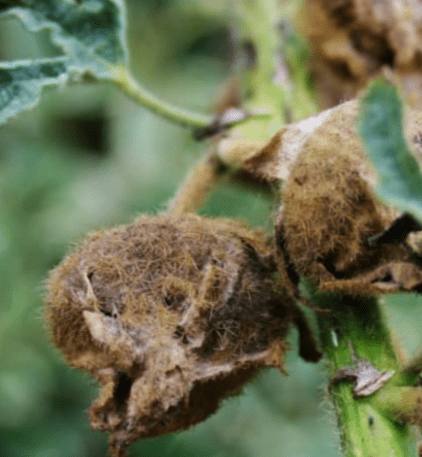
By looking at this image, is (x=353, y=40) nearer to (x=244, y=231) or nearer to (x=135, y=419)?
(x=244, y=231)

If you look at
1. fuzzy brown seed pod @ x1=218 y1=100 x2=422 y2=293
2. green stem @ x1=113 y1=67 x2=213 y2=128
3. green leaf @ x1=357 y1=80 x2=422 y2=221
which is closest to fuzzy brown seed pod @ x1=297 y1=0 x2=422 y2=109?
green stem @ x1=113 y1=67 x2=213 y2=128

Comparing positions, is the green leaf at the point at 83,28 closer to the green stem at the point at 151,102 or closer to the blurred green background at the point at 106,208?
the green stem at the point at 151,102

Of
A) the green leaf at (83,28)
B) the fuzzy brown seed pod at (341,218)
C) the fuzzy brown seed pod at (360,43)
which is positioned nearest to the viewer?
the fuzzy brown seed pod at (341,218)

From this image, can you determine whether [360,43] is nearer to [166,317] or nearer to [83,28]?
[83,28]

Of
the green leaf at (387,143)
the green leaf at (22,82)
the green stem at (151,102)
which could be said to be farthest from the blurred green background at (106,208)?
the green leaf at (387,143)

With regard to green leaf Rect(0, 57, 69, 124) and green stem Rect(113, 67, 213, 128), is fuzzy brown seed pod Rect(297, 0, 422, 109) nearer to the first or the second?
green stem Rect(113, 67, 213, 128)

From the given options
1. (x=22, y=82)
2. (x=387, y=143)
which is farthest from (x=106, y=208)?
(x=387, y=143)

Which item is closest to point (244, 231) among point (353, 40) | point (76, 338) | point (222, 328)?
point (222, 328)
